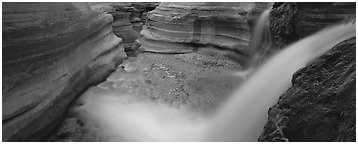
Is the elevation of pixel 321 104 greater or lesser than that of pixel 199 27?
greater

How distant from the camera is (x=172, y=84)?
18.9 feet

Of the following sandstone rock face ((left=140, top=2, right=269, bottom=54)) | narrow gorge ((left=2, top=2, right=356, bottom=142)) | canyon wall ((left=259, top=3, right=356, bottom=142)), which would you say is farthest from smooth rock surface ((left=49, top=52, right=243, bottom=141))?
canyon wall ((left=259, top=3, right=356, bottom=142))

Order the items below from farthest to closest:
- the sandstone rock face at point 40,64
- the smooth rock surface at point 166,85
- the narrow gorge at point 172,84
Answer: the smooth rock surface at point 166,85 → the sandstone rock face at point 40,64 → the narrow gorge at point 172,84

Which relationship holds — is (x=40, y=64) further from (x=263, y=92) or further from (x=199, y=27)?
(x=199, y=27)

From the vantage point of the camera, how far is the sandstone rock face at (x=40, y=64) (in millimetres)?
3518

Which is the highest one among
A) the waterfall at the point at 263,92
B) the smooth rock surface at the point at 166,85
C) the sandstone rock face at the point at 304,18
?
the sandstone rock face at the point at 304,18

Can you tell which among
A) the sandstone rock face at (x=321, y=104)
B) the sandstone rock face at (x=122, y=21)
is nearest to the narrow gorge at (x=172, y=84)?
the sandstone rock face at (x=321, y=104)

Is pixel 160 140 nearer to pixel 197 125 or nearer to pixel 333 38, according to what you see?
pixel 197 125

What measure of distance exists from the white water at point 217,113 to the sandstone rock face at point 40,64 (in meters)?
0.45

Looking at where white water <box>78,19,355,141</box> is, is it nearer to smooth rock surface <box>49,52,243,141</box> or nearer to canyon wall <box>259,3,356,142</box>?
smooth rock surface <box>49,52,243,141</box>

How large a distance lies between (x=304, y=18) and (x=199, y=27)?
3.76 metres

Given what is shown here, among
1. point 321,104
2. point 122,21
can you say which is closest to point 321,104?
point 321,104

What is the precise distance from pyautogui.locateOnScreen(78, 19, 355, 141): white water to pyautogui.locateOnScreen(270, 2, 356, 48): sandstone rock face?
0.17 meters

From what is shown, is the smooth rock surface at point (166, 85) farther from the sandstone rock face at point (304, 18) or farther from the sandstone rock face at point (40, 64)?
the sandstone rock face at point (304, 18)
